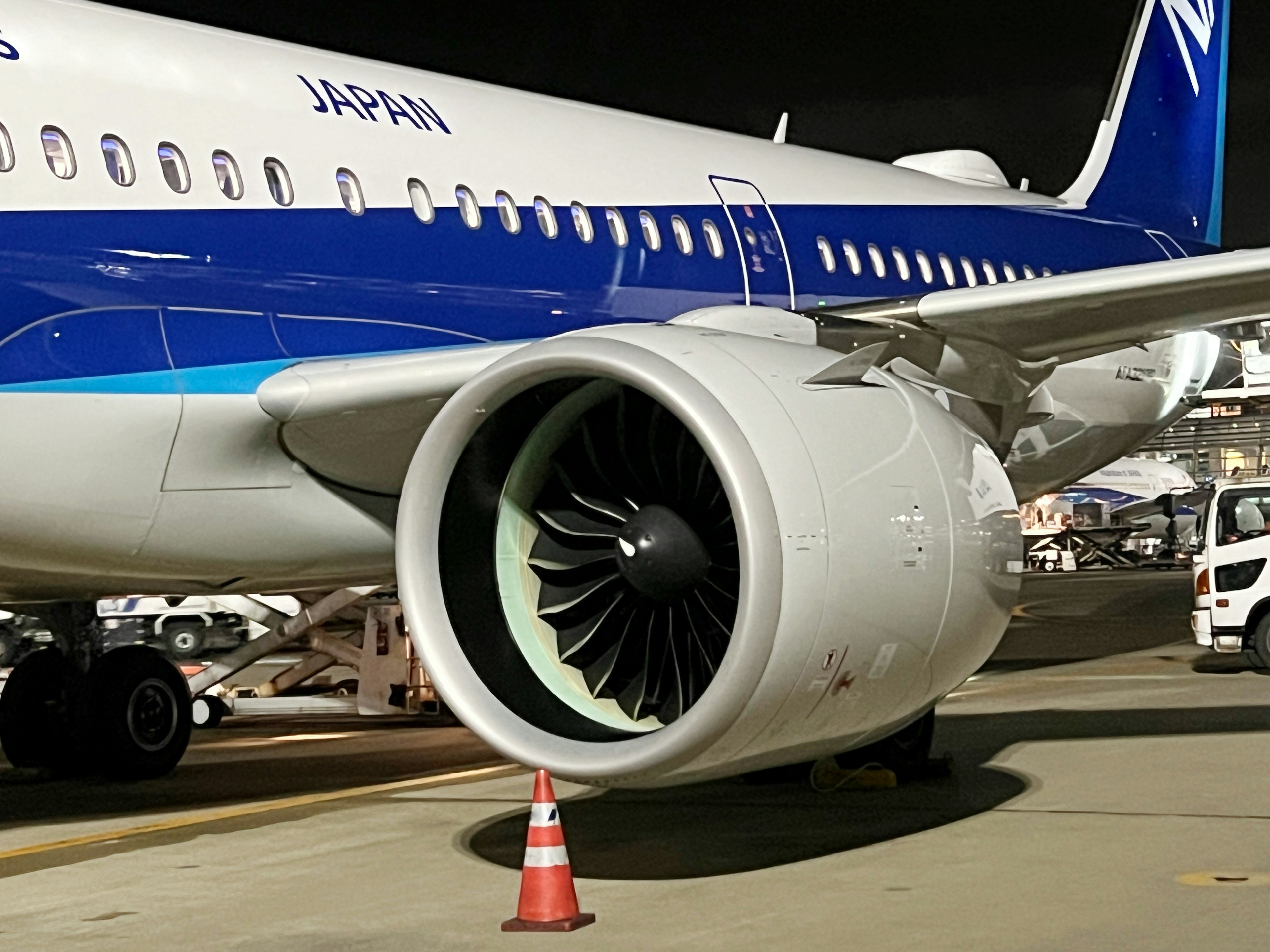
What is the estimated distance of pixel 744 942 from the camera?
4.75 meters

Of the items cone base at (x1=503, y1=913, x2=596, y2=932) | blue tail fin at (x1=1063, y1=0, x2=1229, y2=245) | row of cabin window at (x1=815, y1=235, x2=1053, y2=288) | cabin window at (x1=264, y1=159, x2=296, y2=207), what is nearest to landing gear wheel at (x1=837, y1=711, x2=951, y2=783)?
row of cabin window at (x1=815, y1=235, x2=1053, y2=288)

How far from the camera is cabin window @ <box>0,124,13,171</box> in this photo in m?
6.31

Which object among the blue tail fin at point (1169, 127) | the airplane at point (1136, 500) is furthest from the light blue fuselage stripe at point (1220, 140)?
the airplane at point (1136, 500)

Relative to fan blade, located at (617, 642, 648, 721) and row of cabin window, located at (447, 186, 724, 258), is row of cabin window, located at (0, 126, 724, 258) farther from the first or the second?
fan blade, located at (617, 642, 648, 721)

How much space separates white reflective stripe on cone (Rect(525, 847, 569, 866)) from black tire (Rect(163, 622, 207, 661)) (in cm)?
1766

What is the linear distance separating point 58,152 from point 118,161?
228mm

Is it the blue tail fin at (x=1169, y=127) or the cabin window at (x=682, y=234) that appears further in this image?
the blue tail fin at (x=1169, y=127)

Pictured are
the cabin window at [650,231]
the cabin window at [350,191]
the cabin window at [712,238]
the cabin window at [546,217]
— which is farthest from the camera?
the cabin window at [712,238]

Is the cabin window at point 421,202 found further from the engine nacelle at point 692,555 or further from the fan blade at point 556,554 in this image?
the fan blade at point 556,554

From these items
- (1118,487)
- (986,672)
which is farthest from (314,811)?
(1118,487)

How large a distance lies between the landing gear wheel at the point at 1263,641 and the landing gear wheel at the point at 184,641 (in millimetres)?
12787

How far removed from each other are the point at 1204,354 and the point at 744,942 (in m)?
8.33

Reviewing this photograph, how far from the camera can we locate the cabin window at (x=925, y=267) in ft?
35.3

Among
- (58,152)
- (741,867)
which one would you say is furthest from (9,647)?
(741,867)
